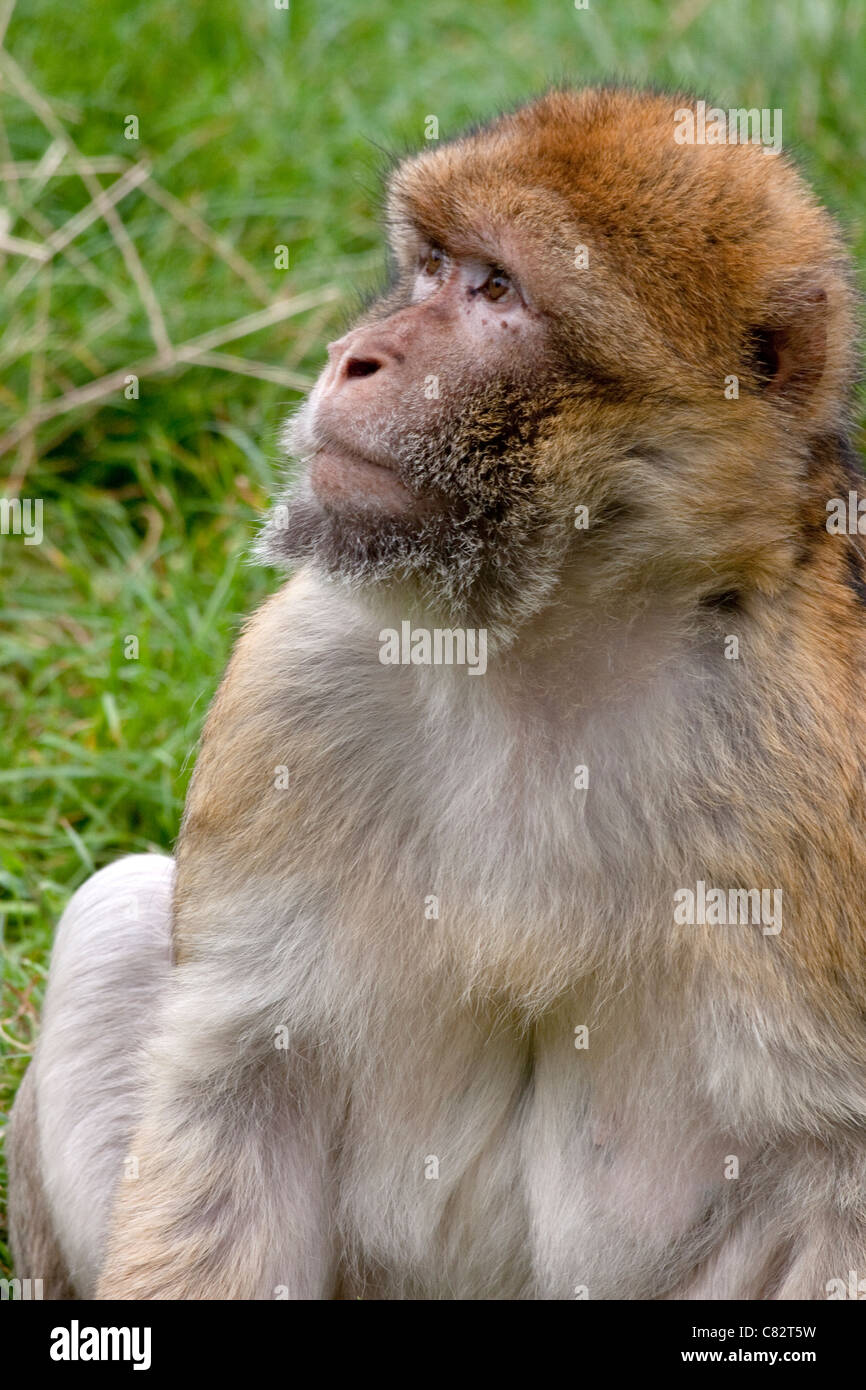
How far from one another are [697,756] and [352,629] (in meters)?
0.75

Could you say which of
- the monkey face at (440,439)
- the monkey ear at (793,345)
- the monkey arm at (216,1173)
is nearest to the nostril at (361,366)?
the monkey face at (440,439)

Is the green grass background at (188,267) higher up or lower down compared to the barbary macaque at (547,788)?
higher up

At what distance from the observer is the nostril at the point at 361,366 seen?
3740mm

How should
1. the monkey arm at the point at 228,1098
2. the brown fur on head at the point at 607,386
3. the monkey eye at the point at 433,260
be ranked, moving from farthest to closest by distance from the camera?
the monkey arm at the point at 228,1098 → the monkey eye at the point at 433,260 → the brown fur on head at the point at 607,386

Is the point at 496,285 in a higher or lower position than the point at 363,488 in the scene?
higher

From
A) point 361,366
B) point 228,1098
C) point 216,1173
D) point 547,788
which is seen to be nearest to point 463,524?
point 361,366

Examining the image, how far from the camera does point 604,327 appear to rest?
363 cm

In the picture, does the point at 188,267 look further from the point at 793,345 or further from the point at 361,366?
the point at 793,345

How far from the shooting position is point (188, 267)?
7.94 meters

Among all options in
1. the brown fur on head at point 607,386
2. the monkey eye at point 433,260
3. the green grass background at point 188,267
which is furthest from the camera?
the green grass background at point 188,267

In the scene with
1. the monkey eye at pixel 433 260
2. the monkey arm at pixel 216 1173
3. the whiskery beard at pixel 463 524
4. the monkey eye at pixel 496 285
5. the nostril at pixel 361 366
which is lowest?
the monkey arm at pixel 216 1173

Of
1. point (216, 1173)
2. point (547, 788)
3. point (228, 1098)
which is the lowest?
point (216, 1173)

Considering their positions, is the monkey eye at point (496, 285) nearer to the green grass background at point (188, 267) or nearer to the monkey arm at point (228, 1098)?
the monkey arm at point (228, 1098)

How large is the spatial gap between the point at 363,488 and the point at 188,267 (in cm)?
446
